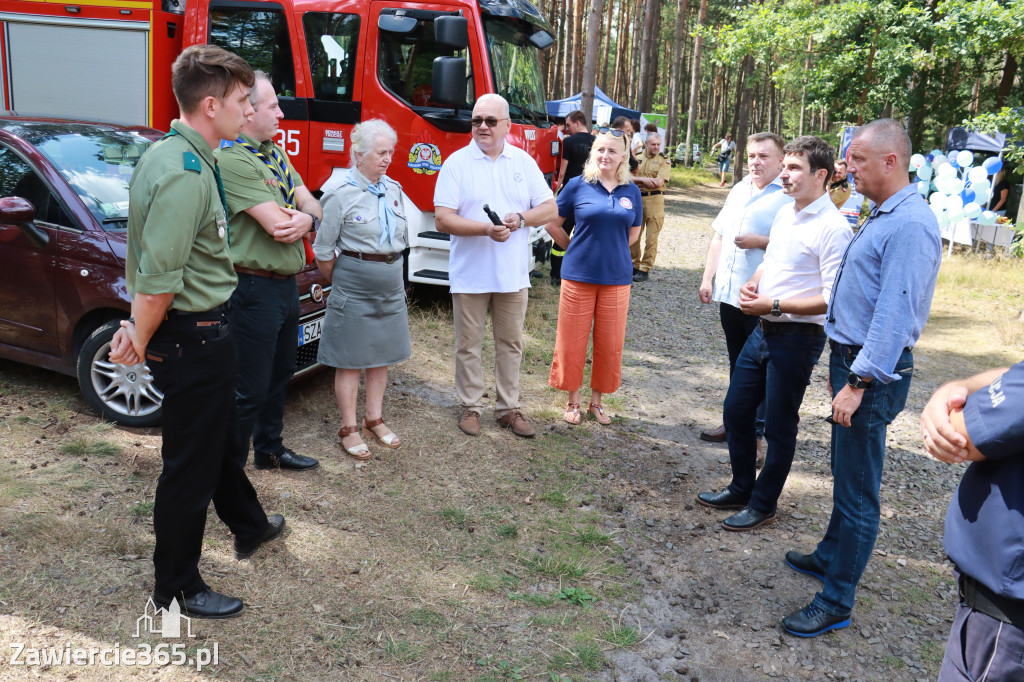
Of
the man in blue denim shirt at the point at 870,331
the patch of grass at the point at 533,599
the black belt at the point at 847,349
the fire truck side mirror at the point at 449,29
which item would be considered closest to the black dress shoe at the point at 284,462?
the patch of grass at the point at 533,599

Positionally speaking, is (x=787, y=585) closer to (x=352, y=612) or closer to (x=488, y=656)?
(x=488, y=656)

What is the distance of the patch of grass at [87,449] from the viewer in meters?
4.38

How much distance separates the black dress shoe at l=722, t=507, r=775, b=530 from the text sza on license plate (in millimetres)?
2762

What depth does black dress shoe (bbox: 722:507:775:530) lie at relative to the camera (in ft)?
14.1

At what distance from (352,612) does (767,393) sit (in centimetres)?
233

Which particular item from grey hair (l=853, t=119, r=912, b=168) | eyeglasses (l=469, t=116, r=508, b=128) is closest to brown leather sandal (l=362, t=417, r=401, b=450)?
eyeglasses (l=469, t=116, r=508, b=128)

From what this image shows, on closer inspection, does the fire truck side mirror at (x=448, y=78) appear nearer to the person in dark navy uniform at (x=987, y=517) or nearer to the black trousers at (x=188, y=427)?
the black trousers at (x=188, y=427)

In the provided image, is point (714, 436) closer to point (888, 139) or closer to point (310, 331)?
point (310, 331)

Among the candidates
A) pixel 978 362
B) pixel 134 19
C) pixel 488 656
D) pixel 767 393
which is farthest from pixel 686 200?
pixel 488 656

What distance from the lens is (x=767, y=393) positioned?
4078 millimetres

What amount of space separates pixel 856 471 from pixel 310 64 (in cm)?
608

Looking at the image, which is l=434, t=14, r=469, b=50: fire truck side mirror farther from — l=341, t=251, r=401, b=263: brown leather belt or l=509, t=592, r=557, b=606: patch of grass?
l=509, t=592, r=557, b=606: patch of grass

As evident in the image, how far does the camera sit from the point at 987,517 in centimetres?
187

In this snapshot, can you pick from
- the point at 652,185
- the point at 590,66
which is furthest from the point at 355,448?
the point at 590,66
